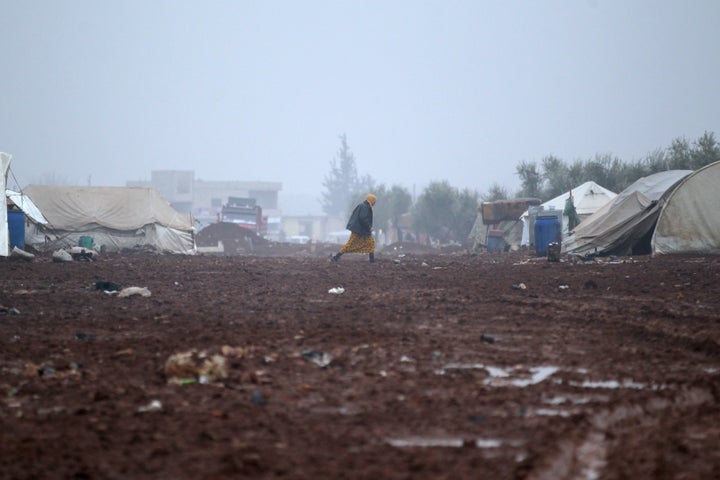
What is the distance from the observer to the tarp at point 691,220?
2028 centimetres

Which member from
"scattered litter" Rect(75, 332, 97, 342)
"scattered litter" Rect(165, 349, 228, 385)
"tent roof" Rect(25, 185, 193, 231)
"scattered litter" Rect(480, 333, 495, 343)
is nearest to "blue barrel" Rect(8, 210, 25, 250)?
"tent roof" Rect(25, 185, 193, 231)

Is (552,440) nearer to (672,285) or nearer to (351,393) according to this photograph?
(351,393)

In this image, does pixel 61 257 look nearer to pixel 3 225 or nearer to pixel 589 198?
pixel 3 225

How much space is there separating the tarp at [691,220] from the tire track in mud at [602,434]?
1628cm

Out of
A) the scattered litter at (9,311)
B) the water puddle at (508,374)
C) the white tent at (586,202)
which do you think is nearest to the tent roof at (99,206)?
the white tent at (586,202)

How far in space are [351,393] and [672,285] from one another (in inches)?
344

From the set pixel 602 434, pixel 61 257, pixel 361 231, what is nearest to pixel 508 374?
pixel 602 434

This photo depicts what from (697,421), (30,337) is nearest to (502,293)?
(30,337)

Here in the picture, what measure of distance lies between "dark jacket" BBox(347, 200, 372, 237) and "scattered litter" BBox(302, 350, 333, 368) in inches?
548

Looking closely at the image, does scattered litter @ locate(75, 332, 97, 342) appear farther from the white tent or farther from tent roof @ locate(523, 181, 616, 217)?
tent roof @ locate(523, 181, 616, 217)

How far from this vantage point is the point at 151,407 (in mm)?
4785

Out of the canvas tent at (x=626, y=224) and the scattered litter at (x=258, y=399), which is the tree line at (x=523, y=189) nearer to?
the canvas tent at (x=626, y=224)

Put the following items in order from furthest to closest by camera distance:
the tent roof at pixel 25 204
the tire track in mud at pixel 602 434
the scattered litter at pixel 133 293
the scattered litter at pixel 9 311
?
the tent roof at pixel 25 204 < the scattered litter at pixel 133 293 < the scattered litter at pixel 9 311 < the tire track in mud at pixel 602 434

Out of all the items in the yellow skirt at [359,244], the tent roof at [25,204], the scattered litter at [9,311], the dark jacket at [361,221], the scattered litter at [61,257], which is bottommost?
the scattered litter at [9,311]
